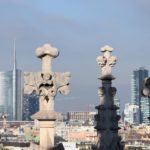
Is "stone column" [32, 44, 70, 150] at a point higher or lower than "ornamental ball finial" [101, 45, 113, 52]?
lower

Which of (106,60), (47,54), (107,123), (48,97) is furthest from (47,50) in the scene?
(106,60)

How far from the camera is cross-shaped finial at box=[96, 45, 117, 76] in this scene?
11660 mm

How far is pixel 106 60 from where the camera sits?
11.8m

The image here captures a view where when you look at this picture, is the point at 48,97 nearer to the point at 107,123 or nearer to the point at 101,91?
the point at 107,123

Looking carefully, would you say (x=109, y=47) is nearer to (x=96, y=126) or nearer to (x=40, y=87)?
(x=96, y=126)

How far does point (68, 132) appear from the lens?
183375 mm

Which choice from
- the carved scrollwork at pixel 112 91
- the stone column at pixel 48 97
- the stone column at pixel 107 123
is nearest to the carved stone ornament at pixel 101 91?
the stone column at pixel 107 123

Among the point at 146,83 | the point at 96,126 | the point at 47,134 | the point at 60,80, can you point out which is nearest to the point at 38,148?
the point at 47,134

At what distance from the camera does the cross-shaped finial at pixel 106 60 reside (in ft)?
38.3

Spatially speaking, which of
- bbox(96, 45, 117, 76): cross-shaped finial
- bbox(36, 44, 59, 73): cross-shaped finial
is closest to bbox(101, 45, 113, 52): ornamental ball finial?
bbox(96, 45, 117, 76): cross-shaped finial

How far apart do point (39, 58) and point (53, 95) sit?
0.66 m

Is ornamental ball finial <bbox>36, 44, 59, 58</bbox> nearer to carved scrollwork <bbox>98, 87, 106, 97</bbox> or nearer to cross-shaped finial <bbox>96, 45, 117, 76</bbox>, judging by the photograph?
carved scrollwork <bbox>98, 87, 106, 97</bbox>

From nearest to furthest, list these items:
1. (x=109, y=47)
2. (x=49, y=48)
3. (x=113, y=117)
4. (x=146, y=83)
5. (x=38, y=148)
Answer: (x=146, y=83) < (x=38, y=148) < (x=49, y=48) < (x=113, y=117) < (x=109, y=47)

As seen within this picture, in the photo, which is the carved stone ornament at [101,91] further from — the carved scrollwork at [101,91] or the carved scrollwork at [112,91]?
the carved scrollwork at [112,91]
